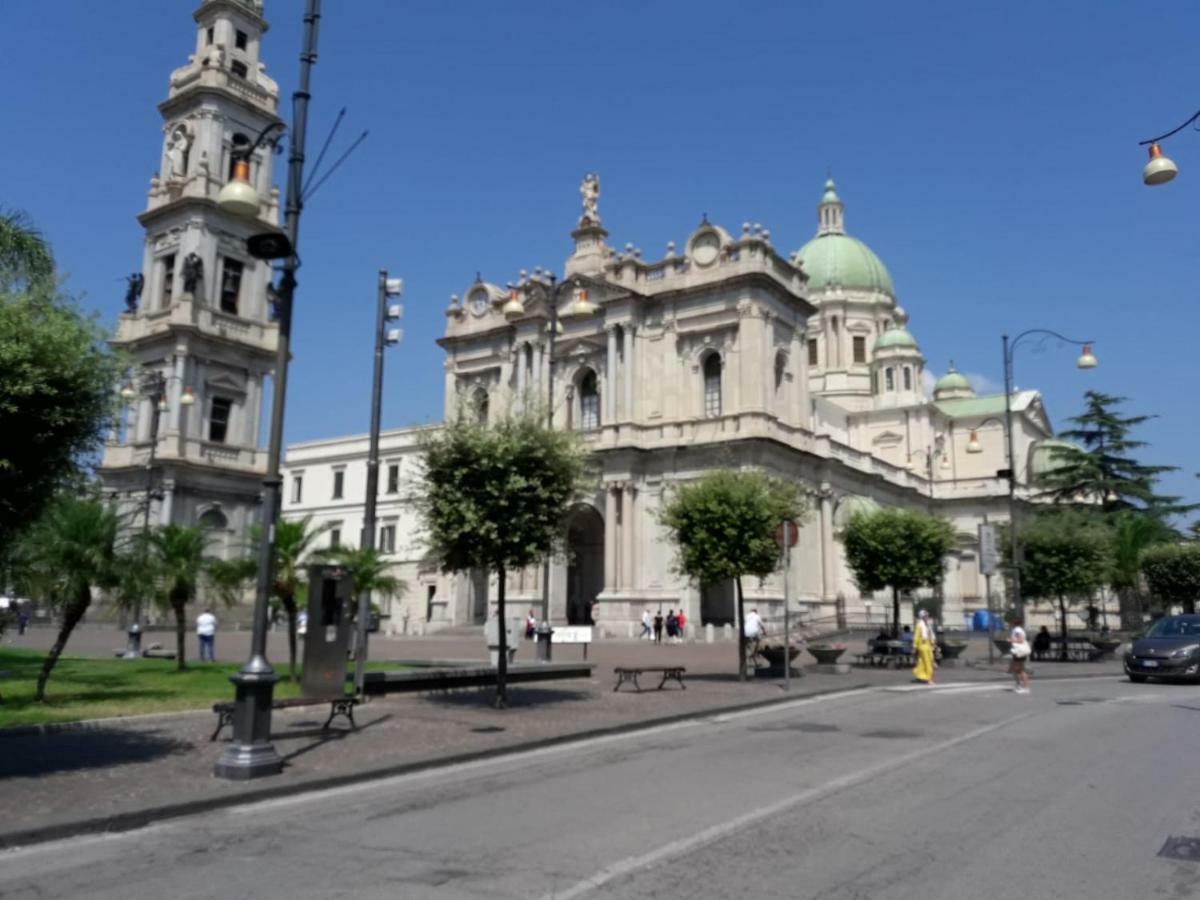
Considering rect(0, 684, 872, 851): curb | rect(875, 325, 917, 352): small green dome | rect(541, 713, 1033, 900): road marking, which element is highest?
rect(875, 325, 917, 352): small green dome

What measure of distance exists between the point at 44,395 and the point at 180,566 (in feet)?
47.0

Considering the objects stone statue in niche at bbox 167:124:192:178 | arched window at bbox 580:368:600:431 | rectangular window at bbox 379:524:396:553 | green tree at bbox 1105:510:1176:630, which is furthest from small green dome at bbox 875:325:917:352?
stone statue in niche at bbox 167:124:192:178

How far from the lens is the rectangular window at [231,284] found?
52.7 m

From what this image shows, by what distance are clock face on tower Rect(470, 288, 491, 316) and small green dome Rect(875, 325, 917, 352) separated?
33.9 m

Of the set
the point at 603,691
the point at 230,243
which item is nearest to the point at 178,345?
the point at 230,243

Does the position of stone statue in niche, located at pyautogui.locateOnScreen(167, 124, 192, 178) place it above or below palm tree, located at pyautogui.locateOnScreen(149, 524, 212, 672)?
above

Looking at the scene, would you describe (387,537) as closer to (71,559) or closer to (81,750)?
(71,559)

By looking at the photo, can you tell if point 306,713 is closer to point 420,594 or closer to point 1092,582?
point 1092,582

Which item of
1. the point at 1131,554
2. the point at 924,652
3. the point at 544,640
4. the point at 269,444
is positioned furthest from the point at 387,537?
the point at 269,444

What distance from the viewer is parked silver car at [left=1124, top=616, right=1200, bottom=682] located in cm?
2280

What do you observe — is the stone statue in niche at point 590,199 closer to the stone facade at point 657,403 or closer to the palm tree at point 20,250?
the stone facade at point 657,403

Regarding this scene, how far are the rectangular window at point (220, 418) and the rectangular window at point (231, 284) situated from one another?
5029mm

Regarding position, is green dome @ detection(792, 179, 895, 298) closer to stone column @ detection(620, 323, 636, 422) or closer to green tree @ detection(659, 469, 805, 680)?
stone column @ detection(620, 323, 636, 422)

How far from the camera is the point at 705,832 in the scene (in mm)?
7465
